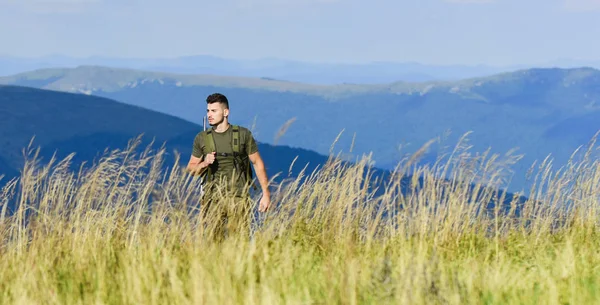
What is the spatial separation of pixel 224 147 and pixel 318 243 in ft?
3.83

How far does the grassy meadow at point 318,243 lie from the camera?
12.6ft

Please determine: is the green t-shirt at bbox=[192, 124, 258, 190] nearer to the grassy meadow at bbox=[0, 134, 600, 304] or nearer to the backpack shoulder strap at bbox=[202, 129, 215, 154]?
the backpack shoulder strap at bbox=[202, 129, 215, 154]

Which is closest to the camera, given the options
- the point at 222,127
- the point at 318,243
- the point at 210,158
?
the point at 318,243

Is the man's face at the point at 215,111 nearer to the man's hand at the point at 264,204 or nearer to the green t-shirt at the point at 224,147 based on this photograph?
the green t-shirt at the point at 224,147

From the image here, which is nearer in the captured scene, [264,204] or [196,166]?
[264,204]

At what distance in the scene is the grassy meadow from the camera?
12.6 ft

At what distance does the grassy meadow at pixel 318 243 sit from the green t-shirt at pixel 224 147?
0.30 m

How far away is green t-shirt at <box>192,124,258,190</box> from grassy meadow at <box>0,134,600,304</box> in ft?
0.99

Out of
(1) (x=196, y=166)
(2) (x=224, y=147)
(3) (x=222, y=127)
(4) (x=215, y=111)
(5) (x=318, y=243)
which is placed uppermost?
(4) (x=215, y=111)

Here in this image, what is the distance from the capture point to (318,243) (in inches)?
206

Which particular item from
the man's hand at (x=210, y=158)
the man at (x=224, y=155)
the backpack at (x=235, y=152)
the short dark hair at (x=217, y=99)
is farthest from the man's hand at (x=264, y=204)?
the short dark hair at (x=217, y=99)

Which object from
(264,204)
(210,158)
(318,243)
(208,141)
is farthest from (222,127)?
(318,243)

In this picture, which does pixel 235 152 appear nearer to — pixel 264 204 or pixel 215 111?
pixel 215 111

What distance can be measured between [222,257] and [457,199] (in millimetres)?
2084
